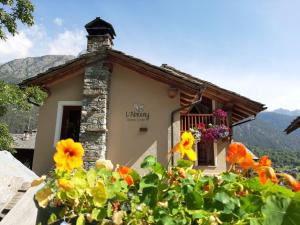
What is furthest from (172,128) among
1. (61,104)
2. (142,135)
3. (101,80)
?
(61,104)

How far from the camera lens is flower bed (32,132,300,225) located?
112 centimetres

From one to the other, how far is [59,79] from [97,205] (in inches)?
423

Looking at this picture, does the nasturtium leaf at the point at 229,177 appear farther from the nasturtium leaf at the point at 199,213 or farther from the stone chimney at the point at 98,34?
the stone chimney at the point at 98,34

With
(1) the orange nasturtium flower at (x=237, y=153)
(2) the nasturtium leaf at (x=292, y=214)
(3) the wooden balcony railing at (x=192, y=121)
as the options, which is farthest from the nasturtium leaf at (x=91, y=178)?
(3) the wooden balcony railing at (x=192, y=121)

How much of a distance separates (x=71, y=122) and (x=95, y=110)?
1490mm

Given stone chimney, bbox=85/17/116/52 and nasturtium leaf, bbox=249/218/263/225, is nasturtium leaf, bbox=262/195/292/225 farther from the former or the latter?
stone chimney, bbox=85/17/116/52

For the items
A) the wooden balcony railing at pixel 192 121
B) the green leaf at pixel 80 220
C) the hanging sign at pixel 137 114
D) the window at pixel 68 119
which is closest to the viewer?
the green leaf at pixel 80 220

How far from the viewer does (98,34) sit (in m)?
11.6

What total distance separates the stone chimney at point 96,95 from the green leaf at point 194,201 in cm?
866

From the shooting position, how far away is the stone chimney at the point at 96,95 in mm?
9812

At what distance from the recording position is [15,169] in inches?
73.1

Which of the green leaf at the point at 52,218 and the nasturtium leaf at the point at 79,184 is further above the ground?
the nasturtium leaf at the point at 79,184

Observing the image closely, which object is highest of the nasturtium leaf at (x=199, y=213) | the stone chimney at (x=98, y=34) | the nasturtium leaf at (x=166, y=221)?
the stone chimney at (x=98, y=34)

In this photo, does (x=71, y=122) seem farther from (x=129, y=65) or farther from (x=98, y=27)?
(x=98, y=27)
